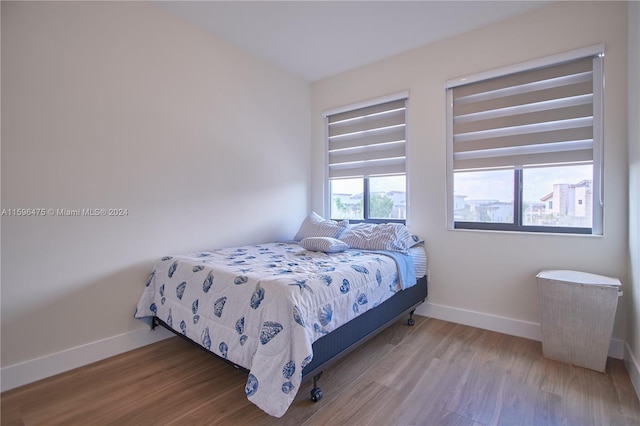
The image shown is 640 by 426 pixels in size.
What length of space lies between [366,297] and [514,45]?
2.51m

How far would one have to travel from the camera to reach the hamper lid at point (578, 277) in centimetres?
202

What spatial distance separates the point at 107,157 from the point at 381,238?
2.33 meters

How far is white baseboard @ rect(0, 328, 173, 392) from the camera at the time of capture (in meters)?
1.85

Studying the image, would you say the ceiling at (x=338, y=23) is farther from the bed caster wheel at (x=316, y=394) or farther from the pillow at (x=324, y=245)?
the bed caster wheel at (x=316, y=394)

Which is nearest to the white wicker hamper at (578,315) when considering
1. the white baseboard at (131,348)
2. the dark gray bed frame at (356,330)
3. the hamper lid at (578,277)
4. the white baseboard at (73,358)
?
the hamper lid at (578,277)

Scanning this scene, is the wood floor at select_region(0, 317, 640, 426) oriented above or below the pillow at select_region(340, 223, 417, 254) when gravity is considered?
below

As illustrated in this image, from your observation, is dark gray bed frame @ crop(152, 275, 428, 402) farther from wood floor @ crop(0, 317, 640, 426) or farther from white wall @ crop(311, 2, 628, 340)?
white wall @ crop(311, 2, 628, 340)

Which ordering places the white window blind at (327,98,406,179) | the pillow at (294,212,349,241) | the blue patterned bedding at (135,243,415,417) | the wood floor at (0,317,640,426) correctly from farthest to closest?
the white window blind at (327,98,406,179) → the pillow at (294,212,349,241) → the wood floor at (0,317,640,426) → the blue patterned bedding at (135,243,415,417)

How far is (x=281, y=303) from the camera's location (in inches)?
59.6

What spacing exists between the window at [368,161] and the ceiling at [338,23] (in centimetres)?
60

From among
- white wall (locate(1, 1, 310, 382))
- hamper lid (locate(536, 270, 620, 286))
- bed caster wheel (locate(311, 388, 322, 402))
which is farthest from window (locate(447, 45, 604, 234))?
white wall (locate(1, 1, 310, 382))

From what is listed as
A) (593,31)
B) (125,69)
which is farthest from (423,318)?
(125,69)

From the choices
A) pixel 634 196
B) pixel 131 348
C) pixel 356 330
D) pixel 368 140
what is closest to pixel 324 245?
pixel 356 330

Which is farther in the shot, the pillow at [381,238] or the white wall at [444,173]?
the pillow at [381,238]
